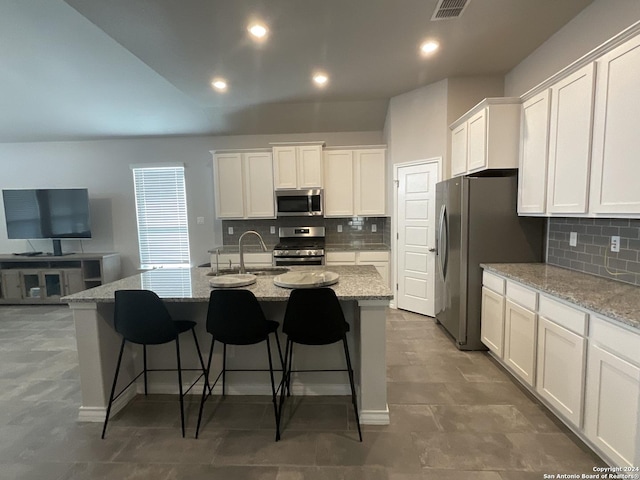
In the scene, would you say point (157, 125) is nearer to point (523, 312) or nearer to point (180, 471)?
point (180, 471)

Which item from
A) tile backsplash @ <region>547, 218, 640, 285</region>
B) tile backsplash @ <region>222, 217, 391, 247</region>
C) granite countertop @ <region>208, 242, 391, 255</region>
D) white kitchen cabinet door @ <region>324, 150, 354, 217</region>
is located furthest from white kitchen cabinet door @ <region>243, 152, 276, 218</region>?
tile backsplash @ <region>547, 218, 640, 285</region>

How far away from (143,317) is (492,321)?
2842mm

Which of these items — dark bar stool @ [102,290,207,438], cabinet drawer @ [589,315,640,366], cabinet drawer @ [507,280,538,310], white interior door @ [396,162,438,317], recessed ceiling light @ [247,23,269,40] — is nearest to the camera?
cabinet drawer @ [589,315,640,366]

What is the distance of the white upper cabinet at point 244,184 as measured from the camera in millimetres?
4891

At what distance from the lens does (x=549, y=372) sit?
2023 mm

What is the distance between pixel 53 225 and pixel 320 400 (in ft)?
17.5

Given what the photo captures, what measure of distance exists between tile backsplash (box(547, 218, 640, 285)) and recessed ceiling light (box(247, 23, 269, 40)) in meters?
3.08

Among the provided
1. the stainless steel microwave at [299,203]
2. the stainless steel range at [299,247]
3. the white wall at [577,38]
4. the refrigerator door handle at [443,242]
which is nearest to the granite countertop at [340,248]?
the stainless steel range at [299,247]

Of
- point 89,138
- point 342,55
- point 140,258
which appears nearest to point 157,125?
point 89,138

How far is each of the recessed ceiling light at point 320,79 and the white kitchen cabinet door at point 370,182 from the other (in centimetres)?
132

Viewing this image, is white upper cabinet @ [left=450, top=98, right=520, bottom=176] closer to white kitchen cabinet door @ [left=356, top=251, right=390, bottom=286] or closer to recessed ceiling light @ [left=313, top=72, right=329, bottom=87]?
recessed ceiling light @ [left=313, top=72, right=329, bottom=87]

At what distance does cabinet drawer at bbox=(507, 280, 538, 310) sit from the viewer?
2.16 meters

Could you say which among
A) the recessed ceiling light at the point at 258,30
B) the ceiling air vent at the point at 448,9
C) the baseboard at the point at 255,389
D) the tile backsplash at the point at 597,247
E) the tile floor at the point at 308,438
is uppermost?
the recessed ceiling light at the point at 258,30

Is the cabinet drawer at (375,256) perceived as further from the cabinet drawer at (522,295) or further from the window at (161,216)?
the window at (161,216)
